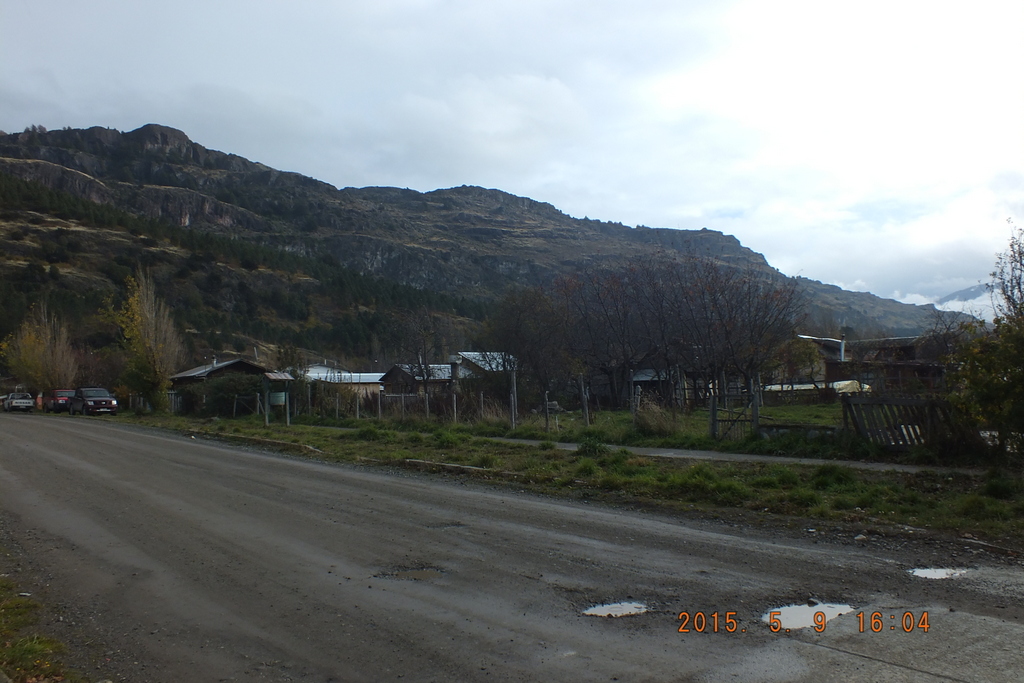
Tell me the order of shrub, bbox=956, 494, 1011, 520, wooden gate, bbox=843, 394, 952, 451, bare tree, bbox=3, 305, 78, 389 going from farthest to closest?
bare tree, bbox=3, 305, 78, 389 < wooden gate, bbox=843, 394, 952, 451 < shrub, bbox=956, 494, 1011, 520

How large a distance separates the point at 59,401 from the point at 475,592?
53.6 metres

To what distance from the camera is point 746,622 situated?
16.9ft

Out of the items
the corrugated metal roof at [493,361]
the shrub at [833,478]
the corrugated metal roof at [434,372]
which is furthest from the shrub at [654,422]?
the corrugated metal roof at [434,372]

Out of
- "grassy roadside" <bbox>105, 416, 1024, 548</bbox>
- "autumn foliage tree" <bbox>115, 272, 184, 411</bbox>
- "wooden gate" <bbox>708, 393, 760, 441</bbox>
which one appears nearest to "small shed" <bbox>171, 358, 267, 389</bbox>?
"autumn foliage tree" <bbox>115, 272, 184, 411</bbox>

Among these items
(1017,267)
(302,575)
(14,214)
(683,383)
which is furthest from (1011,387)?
(14,214)

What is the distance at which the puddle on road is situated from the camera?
16.8ft

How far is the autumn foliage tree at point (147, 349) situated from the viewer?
41.3 metres

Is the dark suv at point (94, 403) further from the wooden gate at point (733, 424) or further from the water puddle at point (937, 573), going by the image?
the water puddle at point (937, 573)

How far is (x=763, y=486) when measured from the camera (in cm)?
1094

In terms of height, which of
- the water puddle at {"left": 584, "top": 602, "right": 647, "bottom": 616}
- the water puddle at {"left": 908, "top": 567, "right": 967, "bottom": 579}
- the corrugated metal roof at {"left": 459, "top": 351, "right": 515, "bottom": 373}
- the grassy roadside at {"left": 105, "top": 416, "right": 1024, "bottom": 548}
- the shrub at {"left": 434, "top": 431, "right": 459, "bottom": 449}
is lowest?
the water puddle at {"left": 908, "top": 567, "right": 967, "bottom": 579}

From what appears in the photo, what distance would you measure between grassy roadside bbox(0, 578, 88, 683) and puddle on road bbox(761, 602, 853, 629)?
4832 millimetres

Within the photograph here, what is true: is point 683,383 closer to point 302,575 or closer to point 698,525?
point 698,525

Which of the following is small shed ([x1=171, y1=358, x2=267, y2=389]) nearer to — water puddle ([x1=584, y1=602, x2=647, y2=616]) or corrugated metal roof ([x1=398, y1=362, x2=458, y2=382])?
corrugated metal roof ([x1=398, y1=362, x2=458, y2=382])

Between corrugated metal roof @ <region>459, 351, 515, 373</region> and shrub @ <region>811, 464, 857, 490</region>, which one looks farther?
corrugated metal roof @ <region>459, 351, 515, 373</region>
